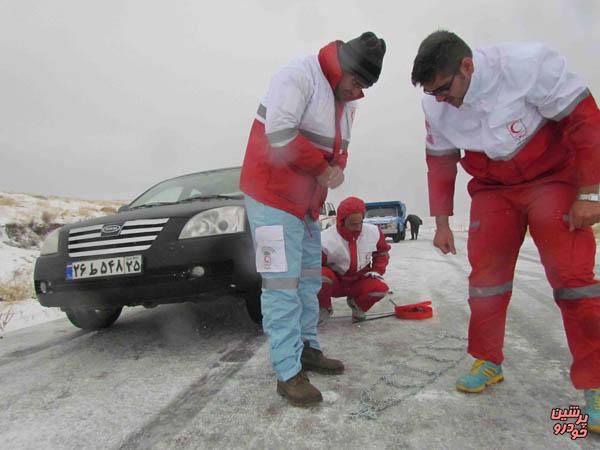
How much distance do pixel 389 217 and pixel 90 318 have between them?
1364 centimetres

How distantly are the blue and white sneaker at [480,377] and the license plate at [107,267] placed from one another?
1.88m

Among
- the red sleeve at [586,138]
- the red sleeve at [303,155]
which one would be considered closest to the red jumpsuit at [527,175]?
the red sleeve at [586,138]

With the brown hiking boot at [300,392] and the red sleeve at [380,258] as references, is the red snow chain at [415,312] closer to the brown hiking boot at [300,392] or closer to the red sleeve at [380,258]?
the red sleeve at [380,258]

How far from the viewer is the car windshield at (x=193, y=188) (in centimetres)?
358

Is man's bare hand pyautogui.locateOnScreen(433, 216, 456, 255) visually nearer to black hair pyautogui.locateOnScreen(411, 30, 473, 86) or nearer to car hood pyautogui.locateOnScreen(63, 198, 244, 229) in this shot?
black hair pyautogui.locateOnScreen(411, 30, 473, 86)

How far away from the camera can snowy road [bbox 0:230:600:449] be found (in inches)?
61.8

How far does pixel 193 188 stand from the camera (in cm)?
384

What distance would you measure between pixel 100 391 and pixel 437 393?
1.65 meters

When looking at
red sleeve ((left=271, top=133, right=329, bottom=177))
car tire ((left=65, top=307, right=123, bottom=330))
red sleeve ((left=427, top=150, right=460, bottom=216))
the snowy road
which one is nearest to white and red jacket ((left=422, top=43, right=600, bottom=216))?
red sleeve ((left=427, top=150, right=460, bottom=216))

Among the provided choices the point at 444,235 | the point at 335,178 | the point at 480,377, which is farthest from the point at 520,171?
the point at 480,377

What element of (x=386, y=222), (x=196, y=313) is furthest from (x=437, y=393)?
(x=386, y=222)

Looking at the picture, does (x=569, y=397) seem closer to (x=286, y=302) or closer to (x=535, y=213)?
(x=535, y=213)

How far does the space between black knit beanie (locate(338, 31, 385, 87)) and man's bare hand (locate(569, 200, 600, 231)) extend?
1.04m

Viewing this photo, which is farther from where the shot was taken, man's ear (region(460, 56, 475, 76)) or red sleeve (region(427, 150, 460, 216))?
red sleeve (region(427, 150, 460, 216))
